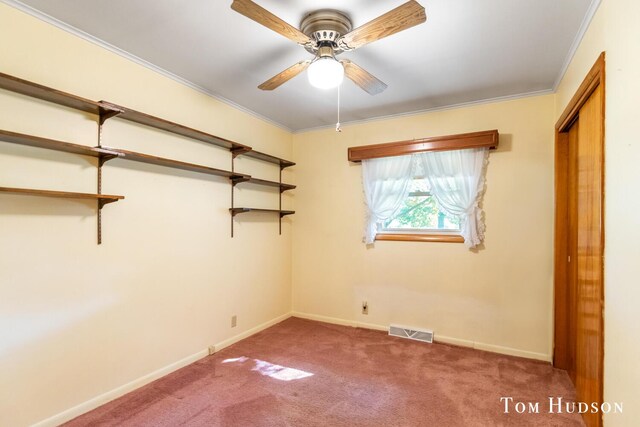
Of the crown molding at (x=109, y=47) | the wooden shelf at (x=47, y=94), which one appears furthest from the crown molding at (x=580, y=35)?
the wooden shelf at (x=47, y=94)

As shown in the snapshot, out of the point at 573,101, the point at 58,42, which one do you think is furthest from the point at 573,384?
the point at 58,42

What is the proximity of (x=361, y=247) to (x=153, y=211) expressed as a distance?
226cm

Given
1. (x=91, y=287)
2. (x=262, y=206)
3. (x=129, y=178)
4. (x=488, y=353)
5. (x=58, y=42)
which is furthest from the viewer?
(x=262, y=206)

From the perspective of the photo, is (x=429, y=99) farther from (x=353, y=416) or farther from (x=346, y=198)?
(x=353, y=416)

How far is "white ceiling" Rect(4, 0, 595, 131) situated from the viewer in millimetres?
1782

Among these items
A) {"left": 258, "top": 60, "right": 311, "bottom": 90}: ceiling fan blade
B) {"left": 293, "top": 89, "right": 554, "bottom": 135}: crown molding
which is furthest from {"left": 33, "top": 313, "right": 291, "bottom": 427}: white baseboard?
{"left": 293, "top": 89, "right": 554, "bottom": 135}: crown molding

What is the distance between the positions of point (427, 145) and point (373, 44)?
1393 millimetres

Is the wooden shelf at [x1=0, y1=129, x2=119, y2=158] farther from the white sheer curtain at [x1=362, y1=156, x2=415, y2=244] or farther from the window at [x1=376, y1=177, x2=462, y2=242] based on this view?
the window at [x1=376, y1=177, x2=462, y2=242]

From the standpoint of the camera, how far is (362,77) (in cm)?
214

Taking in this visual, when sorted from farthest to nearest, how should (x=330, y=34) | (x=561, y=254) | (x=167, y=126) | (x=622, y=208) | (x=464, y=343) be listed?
(x=464, y=343) < (x=561, y=254) < (x=167, y=126) < (x=330, y=34) < (x=622, y=208)

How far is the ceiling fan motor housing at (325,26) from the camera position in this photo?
72.2 inches

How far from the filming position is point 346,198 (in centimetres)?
380

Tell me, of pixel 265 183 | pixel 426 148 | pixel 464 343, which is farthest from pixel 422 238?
pixel 265 183

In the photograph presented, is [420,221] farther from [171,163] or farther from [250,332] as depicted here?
[171,163]
